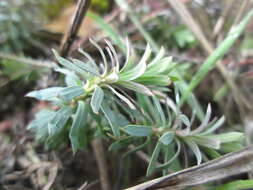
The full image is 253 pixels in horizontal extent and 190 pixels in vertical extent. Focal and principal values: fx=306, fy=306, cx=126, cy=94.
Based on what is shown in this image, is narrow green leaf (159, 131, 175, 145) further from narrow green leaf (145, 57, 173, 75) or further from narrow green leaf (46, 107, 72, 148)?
narrow green leaf (46, 107, 72, 148)

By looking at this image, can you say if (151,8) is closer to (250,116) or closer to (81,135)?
(250,116)

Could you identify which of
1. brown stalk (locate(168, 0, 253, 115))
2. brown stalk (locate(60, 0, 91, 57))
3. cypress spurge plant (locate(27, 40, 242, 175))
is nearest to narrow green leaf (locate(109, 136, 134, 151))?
cypress spurge plant (locate(27, 40, 242, 175))

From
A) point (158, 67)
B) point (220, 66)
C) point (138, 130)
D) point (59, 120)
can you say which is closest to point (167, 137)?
point (138, 130)

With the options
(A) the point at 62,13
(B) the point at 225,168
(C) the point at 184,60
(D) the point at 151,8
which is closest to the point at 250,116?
(C) the point at 184,60

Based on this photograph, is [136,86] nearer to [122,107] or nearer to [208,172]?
[122,107]

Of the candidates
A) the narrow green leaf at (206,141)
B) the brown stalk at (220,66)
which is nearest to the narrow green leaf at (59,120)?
the narrow green leaf at (206,141)
